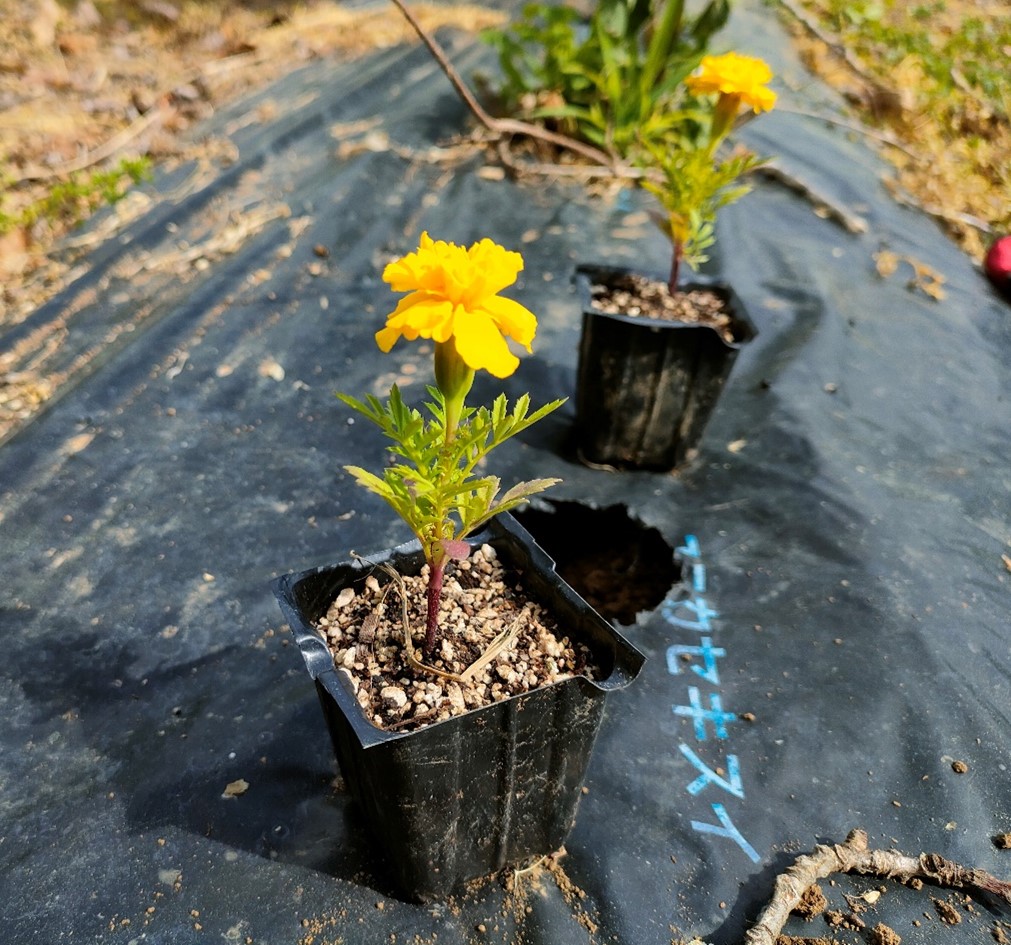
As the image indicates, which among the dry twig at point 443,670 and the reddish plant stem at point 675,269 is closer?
the dry twig at point 443,670

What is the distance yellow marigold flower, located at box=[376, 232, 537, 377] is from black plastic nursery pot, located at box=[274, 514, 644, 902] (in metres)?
0.47

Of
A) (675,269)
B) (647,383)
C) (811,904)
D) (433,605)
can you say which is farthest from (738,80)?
(811,904)

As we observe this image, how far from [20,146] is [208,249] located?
1.33 meters

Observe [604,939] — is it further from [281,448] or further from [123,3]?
[123,3]

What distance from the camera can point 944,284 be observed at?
113 inches

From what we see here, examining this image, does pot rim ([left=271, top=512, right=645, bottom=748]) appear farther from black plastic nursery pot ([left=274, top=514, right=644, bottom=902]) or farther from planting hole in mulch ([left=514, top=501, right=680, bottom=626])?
planting hole in mulch ([left=514, top=501, right=680, bottom=626])

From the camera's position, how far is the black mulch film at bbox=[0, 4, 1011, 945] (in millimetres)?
1284

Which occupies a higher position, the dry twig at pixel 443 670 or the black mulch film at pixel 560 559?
the dry twig at pixel 443 670

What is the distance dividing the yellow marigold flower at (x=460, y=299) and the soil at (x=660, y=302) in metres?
1.21

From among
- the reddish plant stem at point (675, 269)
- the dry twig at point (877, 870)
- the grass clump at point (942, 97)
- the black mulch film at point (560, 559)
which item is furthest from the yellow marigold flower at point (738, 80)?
the grass clump at point (942, 97)

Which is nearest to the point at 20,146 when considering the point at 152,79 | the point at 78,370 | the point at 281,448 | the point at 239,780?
the point at 152,79

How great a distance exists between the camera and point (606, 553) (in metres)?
2.11

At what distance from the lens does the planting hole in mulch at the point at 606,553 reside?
1.96 m

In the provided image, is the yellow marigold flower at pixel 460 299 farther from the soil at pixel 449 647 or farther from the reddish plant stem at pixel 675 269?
the reddish plant stem at pixel 675 269
